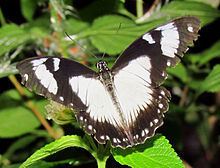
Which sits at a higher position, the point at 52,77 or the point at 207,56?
the point at 52,77

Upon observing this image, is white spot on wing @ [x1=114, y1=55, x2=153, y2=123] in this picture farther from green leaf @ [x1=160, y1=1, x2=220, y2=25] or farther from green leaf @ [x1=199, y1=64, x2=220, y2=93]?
green leaf @ [x1=160, y1=1, x2=220, y2=25]

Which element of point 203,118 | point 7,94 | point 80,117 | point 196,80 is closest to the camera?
point 80,117

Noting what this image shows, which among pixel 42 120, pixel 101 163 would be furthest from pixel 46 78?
pixel 42 120

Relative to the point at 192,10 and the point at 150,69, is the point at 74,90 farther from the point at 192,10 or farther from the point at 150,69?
the point at 192,10

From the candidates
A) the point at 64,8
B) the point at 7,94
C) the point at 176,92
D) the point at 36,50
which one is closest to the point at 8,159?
the point at 7,94

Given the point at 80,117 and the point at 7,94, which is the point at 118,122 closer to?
the point at 80,117

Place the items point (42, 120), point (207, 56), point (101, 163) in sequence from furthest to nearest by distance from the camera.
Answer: point (207, 56), point (42, 120), point (101, 163)

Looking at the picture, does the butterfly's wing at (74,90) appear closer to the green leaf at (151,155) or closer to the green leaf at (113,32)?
the green leaf at (151,155)

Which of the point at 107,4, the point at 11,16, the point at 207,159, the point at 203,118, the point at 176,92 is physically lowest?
the point at 207,159
